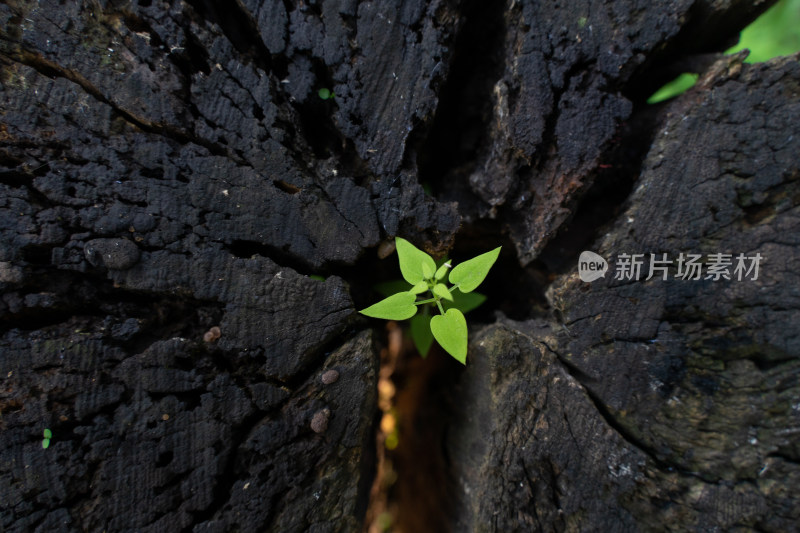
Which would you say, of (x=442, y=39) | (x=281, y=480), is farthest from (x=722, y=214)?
(x=281, y=480)

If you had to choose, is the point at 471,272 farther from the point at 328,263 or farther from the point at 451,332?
the point at 328,263

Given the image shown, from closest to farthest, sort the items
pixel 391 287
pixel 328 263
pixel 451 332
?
1. pixel 451 332
2. pixel 328 263
3. pixel 391 287

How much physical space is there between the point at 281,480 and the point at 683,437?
1627 mm

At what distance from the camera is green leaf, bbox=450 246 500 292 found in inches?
60.5

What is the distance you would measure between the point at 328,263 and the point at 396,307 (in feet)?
1.21

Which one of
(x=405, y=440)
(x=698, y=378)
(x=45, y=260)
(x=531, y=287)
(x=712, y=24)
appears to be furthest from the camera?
(x=405, y=440)

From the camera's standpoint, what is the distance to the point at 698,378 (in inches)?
60.4

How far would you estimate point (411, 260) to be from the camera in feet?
5.02

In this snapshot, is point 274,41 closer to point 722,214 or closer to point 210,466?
point 210,466

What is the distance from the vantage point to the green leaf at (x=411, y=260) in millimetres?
1507

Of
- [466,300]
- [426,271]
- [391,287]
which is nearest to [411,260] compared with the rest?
[426,271]

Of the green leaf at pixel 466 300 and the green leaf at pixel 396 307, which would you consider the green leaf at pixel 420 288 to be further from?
the green leaf at pixel 466 300

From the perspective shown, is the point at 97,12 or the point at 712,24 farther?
the point at 712,24

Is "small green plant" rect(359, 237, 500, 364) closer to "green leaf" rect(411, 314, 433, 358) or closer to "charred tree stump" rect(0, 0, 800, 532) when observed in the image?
"charred tree stump" rect(0, 0, 800, 532)
